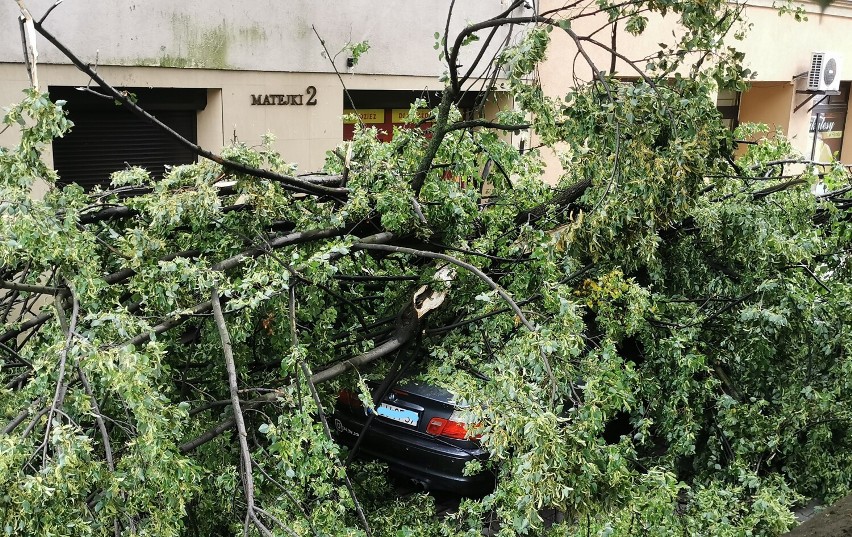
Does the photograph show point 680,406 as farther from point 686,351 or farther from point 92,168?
point 92,168

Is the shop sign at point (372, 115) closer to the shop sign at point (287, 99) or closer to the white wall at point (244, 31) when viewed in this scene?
the white wall at point (244, 31)

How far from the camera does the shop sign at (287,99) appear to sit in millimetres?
11102

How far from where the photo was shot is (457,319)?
201 inches

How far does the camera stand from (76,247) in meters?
3.58

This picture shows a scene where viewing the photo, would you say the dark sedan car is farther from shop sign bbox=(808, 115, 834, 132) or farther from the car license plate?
shop sign bbox=(808, 115, 834, 132)

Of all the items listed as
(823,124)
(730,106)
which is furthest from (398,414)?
(823,124)

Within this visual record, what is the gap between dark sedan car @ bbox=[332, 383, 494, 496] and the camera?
21.1 feet

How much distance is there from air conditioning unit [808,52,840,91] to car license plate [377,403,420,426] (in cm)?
1585

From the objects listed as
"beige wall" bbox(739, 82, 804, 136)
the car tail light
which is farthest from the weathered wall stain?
Result: "beige wall" bbox(739, 82, 804, 136)

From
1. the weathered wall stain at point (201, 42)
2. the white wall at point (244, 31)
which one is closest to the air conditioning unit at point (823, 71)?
the white wall at point (244, 31)

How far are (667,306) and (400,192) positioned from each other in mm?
2142

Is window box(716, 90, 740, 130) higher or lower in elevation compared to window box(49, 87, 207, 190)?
higher

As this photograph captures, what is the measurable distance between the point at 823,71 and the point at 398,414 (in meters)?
16.0

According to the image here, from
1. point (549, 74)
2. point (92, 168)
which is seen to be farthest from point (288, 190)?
point (549, 74)
